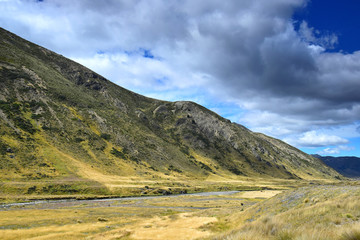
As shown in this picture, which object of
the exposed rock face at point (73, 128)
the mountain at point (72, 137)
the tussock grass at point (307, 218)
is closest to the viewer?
the tussock grass at point (307, 218)

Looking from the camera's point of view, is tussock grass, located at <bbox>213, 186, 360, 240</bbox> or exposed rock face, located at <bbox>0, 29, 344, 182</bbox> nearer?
tussock grass, located at <bbox>213, 186, 360, 240</bbox>

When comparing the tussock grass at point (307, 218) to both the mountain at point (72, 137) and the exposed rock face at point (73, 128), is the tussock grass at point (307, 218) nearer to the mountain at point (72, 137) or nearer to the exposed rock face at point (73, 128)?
the mountain at point (72, 137)

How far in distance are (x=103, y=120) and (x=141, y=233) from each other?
133 meters

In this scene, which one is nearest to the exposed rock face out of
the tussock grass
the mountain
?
the mountain

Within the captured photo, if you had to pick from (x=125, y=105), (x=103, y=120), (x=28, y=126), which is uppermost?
(x=125, y=105)

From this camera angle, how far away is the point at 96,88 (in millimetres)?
195625

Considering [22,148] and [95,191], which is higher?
[22,148]

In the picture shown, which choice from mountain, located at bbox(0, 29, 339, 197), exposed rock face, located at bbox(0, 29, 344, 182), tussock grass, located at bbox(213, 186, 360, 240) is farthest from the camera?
exposed rock face, located at bbox(0, 29, 344, 182)

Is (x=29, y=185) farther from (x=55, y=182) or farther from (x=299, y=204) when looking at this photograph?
(x=299, y=204)

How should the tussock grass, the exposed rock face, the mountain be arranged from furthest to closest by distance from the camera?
the exposed rock face, the mountain, the tussock grass

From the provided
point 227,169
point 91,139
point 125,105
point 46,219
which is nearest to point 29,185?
point 46,219

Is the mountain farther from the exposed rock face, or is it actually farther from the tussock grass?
the tussock grass

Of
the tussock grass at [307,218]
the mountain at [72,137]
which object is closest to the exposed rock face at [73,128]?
the mountain at [72,137]

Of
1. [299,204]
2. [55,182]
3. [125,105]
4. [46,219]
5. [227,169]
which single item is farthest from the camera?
[125,105]
